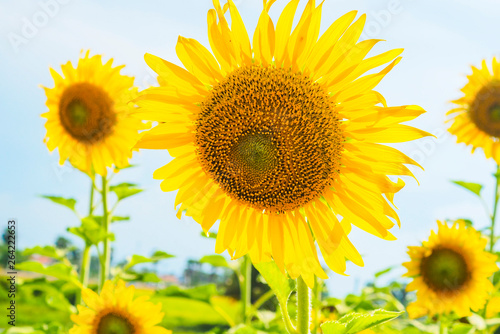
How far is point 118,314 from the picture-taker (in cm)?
342

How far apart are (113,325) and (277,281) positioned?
6.23 ft

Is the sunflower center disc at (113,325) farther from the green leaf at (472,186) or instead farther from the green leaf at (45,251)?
the green leaf at (472,186)

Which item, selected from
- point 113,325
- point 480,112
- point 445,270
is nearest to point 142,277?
point 113,325

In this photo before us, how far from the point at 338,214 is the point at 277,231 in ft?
0.88

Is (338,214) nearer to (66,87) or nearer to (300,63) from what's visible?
(300,63)

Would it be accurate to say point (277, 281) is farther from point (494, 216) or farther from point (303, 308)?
point (494, 216)

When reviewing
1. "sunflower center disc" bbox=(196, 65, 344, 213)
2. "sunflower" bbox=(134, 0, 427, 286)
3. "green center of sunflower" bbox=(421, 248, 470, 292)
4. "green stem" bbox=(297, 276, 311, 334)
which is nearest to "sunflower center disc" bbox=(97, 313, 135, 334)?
"sunflower" bbox=(134, 0, 427, 286)

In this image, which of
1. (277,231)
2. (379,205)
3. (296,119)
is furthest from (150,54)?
(379,205)

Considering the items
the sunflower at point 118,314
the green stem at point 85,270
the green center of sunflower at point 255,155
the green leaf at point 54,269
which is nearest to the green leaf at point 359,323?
the green center of sunflower at point 255,155

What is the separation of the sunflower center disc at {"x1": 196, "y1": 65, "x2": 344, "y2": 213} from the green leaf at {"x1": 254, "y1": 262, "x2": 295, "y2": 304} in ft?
0.90

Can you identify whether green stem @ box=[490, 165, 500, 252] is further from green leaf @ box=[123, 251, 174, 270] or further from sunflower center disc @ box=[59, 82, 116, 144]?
sunflower center disc @ box=[59, 82, 116, 144]

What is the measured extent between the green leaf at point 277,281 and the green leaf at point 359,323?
234 mm

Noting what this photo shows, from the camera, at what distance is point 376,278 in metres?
4.46

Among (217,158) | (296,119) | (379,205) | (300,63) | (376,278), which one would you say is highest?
(300,63)
